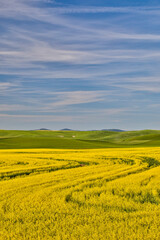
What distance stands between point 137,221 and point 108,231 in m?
1.28

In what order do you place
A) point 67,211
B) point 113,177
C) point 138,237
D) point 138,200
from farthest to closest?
point 113,177 < point 138,200 < point 67,211 < point 138,237

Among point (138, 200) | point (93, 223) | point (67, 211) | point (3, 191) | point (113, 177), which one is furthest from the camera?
point (113, 177)

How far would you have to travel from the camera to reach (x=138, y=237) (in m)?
6.97

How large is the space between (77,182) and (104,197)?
3.77 m

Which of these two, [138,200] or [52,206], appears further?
[138,200]

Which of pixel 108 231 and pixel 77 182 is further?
pixel 77 182

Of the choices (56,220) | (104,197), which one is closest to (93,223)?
(56,220)

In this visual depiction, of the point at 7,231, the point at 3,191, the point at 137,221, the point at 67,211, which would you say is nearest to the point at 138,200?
the point at 137,221

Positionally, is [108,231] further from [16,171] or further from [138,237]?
[16,171]

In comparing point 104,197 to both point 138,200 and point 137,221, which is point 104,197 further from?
point 137,221

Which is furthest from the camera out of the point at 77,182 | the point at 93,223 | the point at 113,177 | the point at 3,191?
the point at 113,177

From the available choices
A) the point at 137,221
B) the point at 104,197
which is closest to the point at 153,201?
the point at 104,197

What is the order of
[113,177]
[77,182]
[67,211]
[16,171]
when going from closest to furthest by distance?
[67,211] < [77,182] < [113,177] < [16,171]

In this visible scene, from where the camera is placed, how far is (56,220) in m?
8.26
